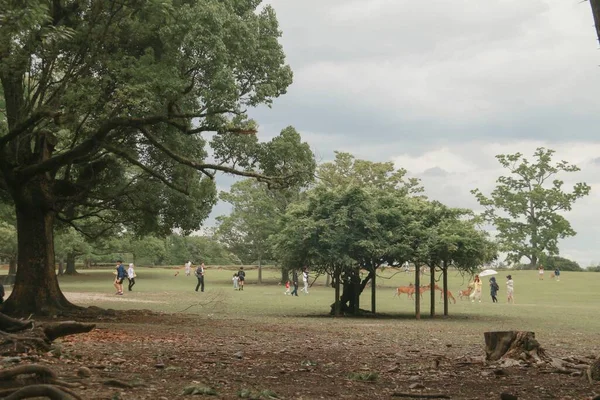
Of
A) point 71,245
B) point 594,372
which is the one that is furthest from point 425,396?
point 71,245

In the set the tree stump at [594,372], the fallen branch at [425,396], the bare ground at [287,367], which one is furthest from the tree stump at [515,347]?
the fallen branch at [425,396]

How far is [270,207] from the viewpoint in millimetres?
62562

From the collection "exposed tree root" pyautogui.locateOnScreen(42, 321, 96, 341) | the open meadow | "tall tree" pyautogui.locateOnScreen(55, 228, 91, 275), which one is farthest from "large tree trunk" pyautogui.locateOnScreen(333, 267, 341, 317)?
"tall tree" pyautogui.locateOnScreen(55, 228, 91, 275)

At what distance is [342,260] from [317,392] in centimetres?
1616

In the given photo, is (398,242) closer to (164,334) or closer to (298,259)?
(298,259)

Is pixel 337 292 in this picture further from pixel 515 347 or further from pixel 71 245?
pixel 71 245

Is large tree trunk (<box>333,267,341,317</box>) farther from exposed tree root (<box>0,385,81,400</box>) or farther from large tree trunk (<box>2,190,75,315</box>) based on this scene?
exposed tree root (<box>0,385,81,400</box>)

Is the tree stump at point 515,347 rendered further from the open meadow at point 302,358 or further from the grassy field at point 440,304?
the grassy field at point 440,304

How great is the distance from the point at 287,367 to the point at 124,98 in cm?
841

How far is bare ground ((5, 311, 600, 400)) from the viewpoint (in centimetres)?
811

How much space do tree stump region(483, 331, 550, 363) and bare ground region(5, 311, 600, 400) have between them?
309 mm

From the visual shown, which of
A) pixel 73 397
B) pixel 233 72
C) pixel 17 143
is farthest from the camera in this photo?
pixel 17 143

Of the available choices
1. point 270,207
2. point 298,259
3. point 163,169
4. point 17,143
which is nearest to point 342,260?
point 298,259

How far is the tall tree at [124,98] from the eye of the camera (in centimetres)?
1617
